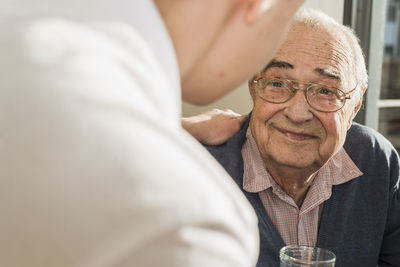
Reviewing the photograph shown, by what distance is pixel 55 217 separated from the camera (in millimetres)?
471

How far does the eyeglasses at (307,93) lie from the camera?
6.31ft

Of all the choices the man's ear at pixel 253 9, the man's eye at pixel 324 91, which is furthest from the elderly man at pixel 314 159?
the man's ear at pixel 253 9

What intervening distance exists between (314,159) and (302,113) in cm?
16

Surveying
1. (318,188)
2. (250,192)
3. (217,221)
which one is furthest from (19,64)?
(318,188)

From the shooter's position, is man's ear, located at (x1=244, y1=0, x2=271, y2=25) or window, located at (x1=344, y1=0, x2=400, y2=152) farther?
window, located at (x1=344, y1=0, x2=400, y2=152)

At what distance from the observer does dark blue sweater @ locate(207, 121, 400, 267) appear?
187cm

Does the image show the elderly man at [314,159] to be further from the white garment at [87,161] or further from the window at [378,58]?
the white garment at [87,161]

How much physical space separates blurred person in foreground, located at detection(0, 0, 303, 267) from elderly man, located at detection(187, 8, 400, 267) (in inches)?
54.5

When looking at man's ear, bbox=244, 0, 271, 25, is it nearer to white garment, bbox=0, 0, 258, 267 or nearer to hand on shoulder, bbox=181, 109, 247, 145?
white garment, bbox=0, 0, 258, 267

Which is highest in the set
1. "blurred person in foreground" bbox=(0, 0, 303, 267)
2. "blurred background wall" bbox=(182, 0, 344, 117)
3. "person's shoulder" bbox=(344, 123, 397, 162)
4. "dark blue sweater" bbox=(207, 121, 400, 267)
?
"blurred person in foreground" bbox=(0, 0, 303, 267)

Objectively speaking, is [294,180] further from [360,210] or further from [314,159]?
[360,210]

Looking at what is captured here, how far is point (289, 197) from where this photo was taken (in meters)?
1.95

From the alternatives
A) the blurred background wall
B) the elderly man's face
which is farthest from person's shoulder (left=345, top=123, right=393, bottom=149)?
the blurred background wall

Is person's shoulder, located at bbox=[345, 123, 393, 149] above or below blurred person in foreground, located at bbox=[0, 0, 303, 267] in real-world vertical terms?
below
